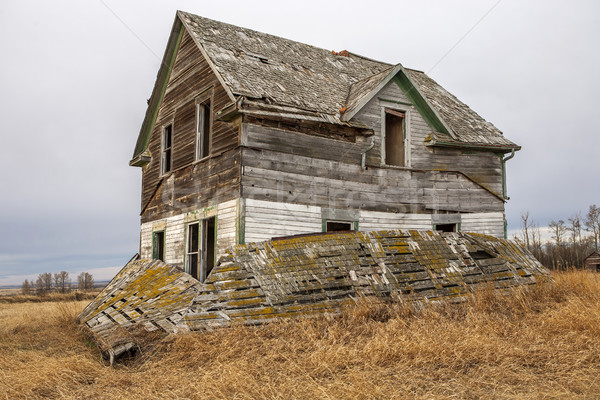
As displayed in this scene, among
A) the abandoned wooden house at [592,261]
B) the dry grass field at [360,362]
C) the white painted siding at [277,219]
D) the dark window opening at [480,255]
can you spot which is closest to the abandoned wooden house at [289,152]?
the white painted siding at [277,219]

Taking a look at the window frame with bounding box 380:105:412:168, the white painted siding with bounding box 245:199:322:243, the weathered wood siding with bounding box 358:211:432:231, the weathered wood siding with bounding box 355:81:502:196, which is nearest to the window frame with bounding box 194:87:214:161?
the white painted siding with bounding box 245:199:322:243

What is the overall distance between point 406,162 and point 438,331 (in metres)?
7.89

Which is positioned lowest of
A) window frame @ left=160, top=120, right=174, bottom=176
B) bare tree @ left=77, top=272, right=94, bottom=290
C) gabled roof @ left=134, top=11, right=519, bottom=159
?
bare tree @ left=77, top=272, right=94, bottom=290

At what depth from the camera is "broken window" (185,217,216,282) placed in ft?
42.3

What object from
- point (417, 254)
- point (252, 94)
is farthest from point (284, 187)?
point (417, 254)

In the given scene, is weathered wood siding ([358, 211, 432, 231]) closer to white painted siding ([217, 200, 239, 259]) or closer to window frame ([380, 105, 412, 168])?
window frame ([380, 105, 412, 168])

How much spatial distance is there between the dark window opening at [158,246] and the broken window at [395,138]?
740 centimetres

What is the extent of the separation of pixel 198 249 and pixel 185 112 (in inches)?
165

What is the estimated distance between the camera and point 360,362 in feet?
20.1

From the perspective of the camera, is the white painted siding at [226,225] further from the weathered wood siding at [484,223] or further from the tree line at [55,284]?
the tree line at [55,284]

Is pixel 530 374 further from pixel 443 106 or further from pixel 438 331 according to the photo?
pixel 443 106

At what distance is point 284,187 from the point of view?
40.2ft

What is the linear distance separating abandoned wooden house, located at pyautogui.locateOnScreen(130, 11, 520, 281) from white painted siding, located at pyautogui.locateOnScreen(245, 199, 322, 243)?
0.09 feet

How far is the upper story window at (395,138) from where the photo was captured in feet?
47.8
